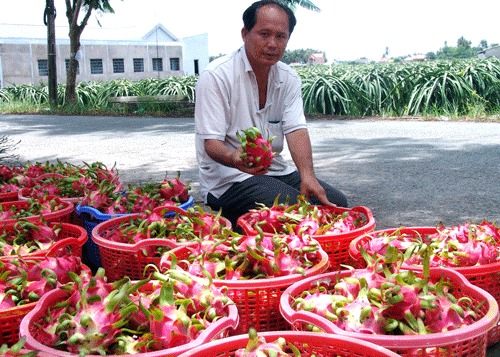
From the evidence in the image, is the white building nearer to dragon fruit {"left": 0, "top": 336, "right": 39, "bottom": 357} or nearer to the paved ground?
the paved ground

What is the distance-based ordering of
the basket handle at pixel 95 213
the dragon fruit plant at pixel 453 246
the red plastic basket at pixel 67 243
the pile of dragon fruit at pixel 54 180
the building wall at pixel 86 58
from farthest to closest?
the building wall at pixel 86 58 → the pile of dragon fruit at pixel 54 180 → the basket handle at pixel 95 213 → the red plastic basket at pixel 67 243 → the dragon fruit plant at pixel 453 246

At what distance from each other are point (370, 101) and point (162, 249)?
12117 millimetres

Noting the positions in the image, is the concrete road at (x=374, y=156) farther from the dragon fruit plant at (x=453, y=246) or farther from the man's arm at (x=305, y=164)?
the dragon fruit plant at (x=453, y=246)

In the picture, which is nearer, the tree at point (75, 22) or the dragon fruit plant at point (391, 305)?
the dragon fruit plant at point (391, 305)

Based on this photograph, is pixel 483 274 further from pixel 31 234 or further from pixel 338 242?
pixel 31 234

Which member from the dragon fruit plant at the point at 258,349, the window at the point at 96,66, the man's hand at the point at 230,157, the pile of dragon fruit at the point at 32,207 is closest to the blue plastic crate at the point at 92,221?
the pile of dragon fruit at the point at 32,207

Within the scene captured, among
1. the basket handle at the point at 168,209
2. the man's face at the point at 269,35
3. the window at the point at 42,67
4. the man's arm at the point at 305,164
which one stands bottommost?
the basket handle at the point at 168,209

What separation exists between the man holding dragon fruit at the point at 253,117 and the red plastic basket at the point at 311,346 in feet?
4.88

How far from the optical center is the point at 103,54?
40.6m

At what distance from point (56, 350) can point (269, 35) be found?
7.40ft

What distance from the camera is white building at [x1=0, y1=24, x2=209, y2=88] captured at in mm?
36438

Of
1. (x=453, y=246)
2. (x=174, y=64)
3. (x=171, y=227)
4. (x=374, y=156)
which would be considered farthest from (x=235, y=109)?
(x=174, y=64)

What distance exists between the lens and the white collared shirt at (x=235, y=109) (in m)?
3.46

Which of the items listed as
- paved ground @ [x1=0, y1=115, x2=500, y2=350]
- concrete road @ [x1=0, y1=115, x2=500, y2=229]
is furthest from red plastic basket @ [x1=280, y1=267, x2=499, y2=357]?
concrete road @ [x1=0, y1=115, x2=500, y2=229]
